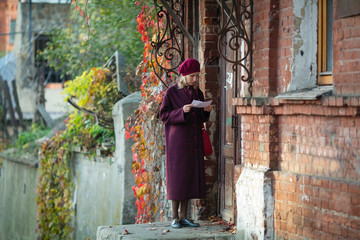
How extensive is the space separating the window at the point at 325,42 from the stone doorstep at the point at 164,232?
2.09 meters

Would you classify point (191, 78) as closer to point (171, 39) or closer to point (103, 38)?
point (171, 39)

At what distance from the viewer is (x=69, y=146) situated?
12109 millimetres

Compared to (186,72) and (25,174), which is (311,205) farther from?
(25,174)

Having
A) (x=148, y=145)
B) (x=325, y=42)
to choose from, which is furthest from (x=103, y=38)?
(x=325, y=42)

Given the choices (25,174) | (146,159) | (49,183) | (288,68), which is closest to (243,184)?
(288,68)

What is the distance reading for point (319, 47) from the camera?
19.8 feet

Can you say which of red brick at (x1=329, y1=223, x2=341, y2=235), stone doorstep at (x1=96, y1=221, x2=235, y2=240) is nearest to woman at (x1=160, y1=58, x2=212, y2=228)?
stone doorstep at (x1=96, y1=221, x2=235, y2=240)

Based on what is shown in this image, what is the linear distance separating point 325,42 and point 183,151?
206 cm

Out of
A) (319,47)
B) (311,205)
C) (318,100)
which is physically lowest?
(311,205)

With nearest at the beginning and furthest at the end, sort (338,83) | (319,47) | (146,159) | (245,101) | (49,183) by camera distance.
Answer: (338,83) < (319,47) < (245,101) < (146,159) < (49,183)

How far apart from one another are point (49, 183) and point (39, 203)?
0.55 m

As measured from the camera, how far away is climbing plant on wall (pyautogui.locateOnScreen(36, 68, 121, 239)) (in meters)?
11.6

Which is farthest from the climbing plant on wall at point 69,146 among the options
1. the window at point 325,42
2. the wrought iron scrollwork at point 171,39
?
the window at point 325,42

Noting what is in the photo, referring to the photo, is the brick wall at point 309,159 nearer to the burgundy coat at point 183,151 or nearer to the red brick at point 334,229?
the red brick at point 334,229
